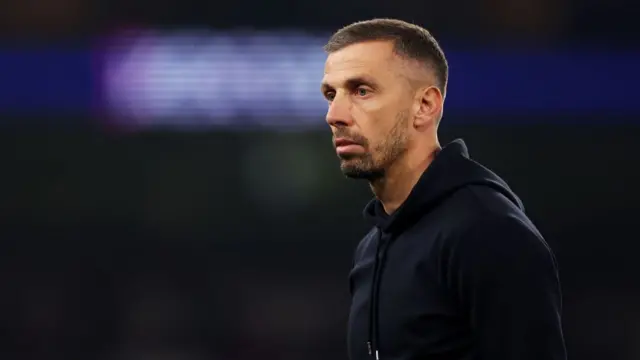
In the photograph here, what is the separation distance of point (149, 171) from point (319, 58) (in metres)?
0.82

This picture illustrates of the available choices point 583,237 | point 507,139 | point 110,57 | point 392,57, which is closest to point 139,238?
point 110,57

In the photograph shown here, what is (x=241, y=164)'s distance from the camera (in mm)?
3975

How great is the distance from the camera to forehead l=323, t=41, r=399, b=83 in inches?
62.1

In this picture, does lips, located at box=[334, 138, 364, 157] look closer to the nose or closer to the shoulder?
the nose

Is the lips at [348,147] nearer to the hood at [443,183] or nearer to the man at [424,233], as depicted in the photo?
the man at [424,233]

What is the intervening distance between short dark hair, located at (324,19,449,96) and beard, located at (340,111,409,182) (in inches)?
4.1

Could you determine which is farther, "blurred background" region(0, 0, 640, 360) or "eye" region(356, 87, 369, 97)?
"blurred background" region(0, 0, 640, 360)

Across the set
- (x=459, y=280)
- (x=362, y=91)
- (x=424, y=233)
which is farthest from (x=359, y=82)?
(x=459, y=280)

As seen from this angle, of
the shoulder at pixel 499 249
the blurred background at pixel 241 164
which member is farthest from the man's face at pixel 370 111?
the blurred background at pixel 241 164

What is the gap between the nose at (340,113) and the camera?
1570 mm

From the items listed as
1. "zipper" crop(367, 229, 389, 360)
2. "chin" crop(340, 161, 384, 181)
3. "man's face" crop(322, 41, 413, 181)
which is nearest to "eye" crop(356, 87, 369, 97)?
"man's face" crop(322, 41, 413, 181)

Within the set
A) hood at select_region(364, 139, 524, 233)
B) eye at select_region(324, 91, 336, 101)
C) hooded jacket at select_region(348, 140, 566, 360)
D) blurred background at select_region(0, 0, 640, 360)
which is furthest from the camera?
blurred background at select_region(0, 0, 640, 360)

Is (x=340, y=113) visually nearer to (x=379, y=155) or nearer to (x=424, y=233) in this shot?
(x=379, y=155)

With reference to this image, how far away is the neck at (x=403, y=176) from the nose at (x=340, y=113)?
0.35 ft
